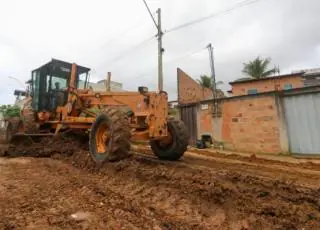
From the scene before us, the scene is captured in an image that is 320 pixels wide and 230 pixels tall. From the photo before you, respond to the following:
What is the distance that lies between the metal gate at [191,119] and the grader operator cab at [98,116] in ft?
21.1

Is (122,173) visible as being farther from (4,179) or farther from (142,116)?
(4,179)

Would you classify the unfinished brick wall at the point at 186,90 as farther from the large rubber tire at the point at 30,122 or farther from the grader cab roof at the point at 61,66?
the large rubber tire at the point at 30,122

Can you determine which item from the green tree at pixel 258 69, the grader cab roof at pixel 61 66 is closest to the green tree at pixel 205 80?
the green tree at pixel 258 69

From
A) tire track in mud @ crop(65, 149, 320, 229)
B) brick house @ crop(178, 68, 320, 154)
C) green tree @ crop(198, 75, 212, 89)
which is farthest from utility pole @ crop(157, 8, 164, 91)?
green tree @ crop(198, 75, 212, 89)

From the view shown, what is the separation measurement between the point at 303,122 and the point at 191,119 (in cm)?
552

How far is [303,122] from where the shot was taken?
1005 centimetres

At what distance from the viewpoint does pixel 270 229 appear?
2654 mm

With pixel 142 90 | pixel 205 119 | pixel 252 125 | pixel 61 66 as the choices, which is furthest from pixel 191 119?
pixel 142 90

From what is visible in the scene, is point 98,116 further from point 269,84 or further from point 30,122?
point 269,84

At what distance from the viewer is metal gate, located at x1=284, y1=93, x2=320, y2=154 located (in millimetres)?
9742

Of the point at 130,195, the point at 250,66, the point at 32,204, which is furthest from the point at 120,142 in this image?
the point at 250,66

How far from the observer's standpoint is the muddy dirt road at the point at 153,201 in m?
2.82

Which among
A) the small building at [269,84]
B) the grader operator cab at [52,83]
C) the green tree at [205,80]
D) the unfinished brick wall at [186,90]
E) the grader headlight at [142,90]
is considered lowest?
the grader headlight at [142,90]

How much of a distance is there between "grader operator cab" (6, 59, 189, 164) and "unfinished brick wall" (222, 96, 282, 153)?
552 centimetres
